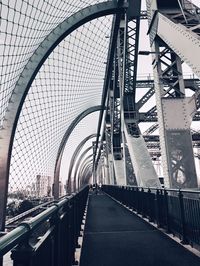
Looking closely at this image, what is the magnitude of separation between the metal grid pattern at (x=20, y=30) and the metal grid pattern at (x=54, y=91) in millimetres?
5429

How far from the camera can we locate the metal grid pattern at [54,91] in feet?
68.2

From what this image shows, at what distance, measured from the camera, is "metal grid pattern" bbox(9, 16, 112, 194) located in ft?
68.2

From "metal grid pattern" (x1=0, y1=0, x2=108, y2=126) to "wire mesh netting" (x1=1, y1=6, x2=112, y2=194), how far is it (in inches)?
27.9

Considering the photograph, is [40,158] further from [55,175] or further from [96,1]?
[96,1]

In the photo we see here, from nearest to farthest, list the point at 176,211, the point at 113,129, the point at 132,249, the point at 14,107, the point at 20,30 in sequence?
the point at 132,249
the point at 176,211
the point at 14,107
the point at 20,30
the point at 113,129

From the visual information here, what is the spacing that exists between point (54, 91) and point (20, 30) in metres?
11.8

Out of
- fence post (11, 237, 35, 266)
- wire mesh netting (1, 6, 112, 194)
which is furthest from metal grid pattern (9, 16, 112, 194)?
fence post (11, 237, 35, 266)

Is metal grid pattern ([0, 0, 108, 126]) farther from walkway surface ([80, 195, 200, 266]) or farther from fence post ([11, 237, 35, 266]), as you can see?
fence post ([11, 237, 35, 266])

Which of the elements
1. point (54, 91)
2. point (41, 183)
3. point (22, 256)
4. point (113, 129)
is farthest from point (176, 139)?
point (113, 129)

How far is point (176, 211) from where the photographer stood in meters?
6.21

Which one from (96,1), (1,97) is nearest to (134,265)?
(1,97)

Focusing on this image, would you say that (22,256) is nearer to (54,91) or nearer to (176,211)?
(176,211)

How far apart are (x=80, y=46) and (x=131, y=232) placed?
65.3 feet

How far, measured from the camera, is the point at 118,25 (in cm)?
1945
